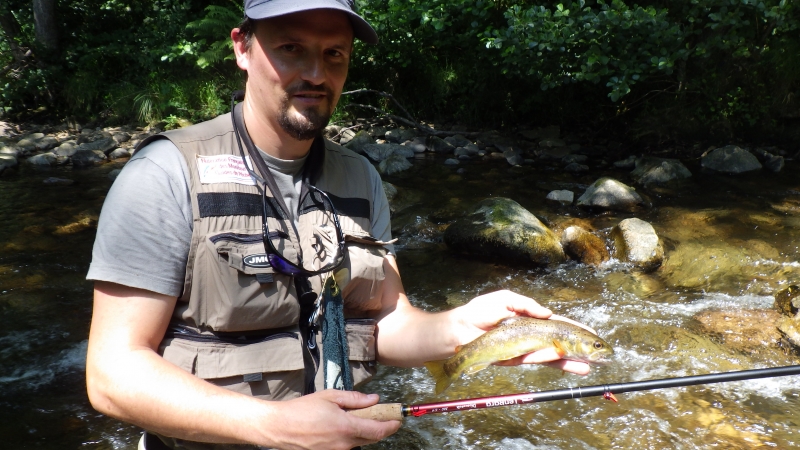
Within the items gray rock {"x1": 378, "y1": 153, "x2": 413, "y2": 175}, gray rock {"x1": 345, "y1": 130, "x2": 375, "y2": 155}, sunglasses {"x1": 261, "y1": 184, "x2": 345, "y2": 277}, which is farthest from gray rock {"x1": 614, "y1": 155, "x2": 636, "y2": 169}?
sunglasses {"x1": 261, "y1": 184, "x2": 345, "y2": 277}

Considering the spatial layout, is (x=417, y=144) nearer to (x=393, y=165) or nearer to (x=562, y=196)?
(x=393, y=165)

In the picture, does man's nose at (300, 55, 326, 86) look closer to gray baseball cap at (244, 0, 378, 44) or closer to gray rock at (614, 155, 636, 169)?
gray baseball cap at (244, 0, 378, 44)

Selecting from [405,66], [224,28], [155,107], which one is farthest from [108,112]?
[405,66]

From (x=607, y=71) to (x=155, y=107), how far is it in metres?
10.2

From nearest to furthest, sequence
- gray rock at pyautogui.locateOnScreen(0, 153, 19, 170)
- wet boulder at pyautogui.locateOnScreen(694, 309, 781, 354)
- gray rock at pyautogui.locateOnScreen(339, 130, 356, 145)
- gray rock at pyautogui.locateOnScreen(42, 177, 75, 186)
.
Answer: wet boulder at pyautogui.locateOnScreen(694, 309, 781, 354) < gray rock at pyautogui.locateOnScreen(42, 177, 75, 186) < gray rock at pyautogui.locateOnScreen(0, 153, 19, 170) < gray rock at pyautogui.locateOnScreen(339, 130, 356, 145)

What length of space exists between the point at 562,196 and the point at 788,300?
3.95m

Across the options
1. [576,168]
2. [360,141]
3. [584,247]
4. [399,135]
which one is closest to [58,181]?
[360,141]

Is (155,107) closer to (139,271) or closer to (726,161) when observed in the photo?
(726,161)

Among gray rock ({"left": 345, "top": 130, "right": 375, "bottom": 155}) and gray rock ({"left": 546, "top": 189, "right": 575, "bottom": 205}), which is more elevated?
gray rock ({"left": 345, "top": 130, "right": 375, "bottom": 155})

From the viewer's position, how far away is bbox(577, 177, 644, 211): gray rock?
28.8ft

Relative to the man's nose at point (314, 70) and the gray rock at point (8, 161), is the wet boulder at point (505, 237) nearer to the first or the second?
the man's nose at point (314, 70)

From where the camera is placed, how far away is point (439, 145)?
12898 mm

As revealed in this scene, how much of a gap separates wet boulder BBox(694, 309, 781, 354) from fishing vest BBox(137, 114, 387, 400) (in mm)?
4152

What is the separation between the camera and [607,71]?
9.57 metres
